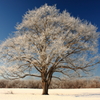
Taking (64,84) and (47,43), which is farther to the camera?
(64,84)

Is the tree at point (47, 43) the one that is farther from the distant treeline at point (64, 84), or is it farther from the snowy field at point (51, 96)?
the distant treeline at point (64, 84)

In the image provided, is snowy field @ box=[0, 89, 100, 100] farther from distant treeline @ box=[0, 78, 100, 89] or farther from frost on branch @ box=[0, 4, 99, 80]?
distant treeline @ box=[0, 78, 100, 89]

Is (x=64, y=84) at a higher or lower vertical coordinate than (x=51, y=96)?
higher

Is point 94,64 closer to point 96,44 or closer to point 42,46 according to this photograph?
point 96,44

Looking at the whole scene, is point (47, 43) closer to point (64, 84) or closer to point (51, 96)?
point (51, 96)

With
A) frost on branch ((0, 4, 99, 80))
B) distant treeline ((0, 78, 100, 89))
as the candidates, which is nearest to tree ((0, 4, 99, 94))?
frost on branch ((0, 4, 99, 80))

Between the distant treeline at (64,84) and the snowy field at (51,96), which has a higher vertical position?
the distant treeline at (64,84)

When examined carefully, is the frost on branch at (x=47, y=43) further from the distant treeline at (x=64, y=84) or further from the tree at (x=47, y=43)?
the distant treeline at (x=64, y=84)

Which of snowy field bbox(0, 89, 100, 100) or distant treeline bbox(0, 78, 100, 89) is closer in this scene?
snowy field bbox(0, 89, 100, 100)

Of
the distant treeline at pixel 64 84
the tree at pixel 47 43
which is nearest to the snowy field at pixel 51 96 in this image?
the tree at pixel 47 43

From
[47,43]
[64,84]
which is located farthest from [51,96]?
[64,84]

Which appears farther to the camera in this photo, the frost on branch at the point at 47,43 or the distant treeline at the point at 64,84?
the distant treeline at the point at 64,84

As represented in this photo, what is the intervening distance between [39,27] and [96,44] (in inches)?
248

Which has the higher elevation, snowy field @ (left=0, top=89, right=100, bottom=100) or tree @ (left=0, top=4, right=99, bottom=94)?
tree @ (left=0, top=4, right=99, bottom=94)
